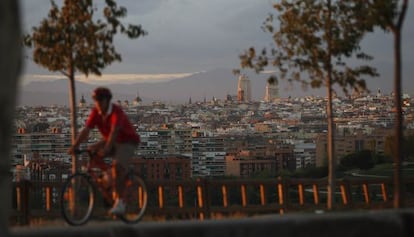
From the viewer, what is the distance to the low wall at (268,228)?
19.3ft

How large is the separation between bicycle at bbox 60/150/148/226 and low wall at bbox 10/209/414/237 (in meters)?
3.39

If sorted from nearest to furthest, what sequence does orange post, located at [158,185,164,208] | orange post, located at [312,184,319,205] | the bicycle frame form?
the bicycle frame < orange post, located at [158,185,164,208] < orange post, located at [312,184,319,205]

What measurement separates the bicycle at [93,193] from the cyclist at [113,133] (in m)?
0.11

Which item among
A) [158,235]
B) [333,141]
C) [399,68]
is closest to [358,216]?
[158,235]

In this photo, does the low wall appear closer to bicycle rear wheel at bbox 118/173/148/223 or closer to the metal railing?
bicycle rear wheel at bbox 118/173/148/223

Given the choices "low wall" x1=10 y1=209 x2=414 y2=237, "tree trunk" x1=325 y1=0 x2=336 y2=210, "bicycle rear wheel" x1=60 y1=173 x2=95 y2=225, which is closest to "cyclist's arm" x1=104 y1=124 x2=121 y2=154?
"bicycle rear wheel" x1=60 y1=173 x2=95 y2=225

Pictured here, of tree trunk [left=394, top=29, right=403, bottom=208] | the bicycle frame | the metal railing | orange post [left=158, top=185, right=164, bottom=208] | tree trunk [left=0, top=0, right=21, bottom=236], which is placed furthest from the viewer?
orange post [left=158, top=185, right=164, bottom=208]

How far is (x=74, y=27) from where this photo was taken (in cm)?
1694

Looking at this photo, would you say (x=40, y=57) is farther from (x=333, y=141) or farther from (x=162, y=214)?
(x=333, y=141)

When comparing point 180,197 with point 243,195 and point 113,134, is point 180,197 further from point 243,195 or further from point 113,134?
point 113,134

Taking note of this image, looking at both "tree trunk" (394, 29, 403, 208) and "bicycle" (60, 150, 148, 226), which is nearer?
"bicycle" (60, 150, 148, 226)

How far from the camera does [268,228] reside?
616 cm

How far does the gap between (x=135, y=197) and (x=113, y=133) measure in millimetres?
1080

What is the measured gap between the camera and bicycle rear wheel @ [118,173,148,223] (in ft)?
32.6
